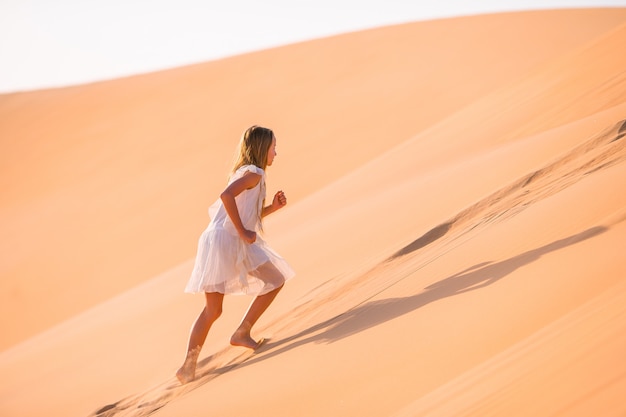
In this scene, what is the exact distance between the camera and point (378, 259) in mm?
4941

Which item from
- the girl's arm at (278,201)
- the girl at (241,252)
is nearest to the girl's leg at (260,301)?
the girl at (241,252)

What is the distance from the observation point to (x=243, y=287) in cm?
394

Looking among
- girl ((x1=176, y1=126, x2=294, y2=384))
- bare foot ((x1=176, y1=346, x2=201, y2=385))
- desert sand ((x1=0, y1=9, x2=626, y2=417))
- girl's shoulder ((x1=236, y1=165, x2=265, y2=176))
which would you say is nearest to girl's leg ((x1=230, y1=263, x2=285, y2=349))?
girl ((x1=176, y1=126, x2=294, y2=384))

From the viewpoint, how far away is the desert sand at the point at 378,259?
2709mm

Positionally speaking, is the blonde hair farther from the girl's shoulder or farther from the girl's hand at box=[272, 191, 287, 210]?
the girl's hand at box=[272, 191, 287, 210]

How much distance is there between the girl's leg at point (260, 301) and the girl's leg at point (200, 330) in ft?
0.55

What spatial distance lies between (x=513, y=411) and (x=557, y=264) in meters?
1.17

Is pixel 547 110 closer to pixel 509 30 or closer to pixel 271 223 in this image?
pixel 271 223

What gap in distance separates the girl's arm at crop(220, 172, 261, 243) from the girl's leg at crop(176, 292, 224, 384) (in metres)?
0.38

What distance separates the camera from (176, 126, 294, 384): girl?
386 cm

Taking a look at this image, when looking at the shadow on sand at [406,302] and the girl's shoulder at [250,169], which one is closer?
the shadow on sand at [406,302]

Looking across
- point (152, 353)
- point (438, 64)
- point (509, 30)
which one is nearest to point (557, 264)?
point (152, 353)

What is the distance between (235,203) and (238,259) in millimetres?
310

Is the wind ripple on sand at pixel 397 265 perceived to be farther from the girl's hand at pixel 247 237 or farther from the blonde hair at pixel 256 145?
the blonde hair at pixel 256 145
